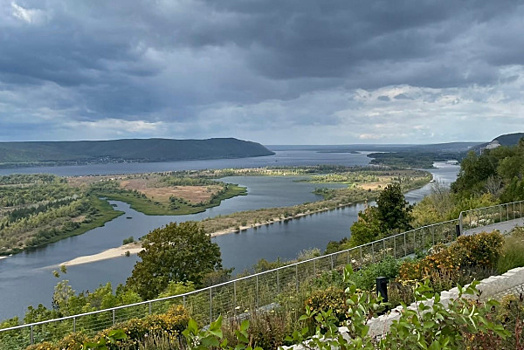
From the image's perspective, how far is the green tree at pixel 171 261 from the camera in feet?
71.8

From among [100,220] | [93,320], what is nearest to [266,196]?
[100,220]

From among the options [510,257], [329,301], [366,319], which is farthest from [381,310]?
[510,257]

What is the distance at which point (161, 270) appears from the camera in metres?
22.2

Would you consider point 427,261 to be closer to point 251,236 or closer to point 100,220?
point 251,236

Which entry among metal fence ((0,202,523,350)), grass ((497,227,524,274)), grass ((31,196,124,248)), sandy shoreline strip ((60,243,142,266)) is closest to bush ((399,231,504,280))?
grass ((497,227,524,274))

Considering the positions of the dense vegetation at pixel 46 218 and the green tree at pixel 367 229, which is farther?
the dense vegetation at pixel 46 218

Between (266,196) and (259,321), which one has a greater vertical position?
(259,321)

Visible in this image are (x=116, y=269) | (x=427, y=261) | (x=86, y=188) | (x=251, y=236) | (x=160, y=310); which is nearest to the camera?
(x=427, y=261)

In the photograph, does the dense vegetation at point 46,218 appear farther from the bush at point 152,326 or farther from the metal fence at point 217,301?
the bush at point 152,326

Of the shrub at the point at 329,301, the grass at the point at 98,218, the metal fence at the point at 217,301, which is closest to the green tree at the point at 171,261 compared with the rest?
the metal fence at the point at 217,301

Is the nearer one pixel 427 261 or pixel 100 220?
pixel 427 261

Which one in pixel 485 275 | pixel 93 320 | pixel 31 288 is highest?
pixel 485 275

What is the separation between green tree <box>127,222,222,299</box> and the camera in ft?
71.8

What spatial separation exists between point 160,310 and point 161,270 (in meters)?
13.0
